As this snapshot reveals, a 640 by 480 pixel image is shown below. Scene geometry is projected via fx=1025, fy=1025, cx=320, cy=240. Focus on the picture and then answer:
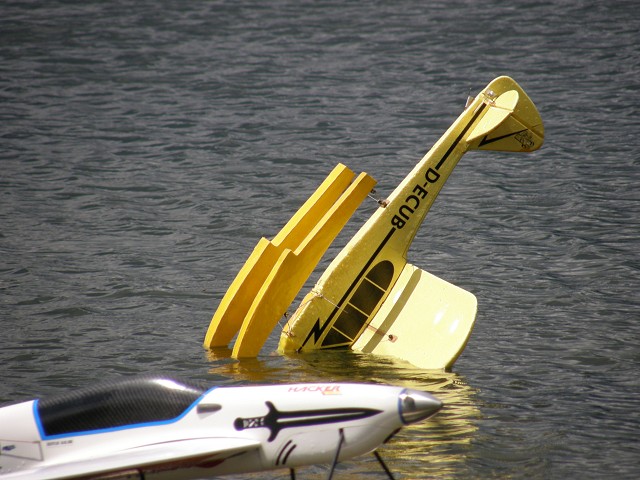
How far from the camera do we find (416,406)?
304 inches

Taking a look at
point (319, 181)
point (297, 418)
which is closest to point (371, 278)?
point (297, 418)

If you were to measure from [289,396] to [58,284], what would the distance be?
25.0 ft

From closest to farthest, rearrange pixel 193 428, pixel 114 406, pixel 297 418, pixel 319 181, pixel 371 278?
pixel 297 418 → pixel 193 428 → pixel 114 406 → pixel 371 278 → pixel 319 181

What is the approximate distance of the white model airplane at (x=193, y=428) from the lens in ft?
25.7

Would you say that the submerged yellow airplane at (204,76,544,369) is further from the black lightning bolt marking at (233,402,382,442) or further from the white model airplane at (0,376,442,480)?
the black lightning bolt marking at (233,402,382,442)

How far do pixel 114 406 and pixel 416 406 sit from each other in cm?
→ 241

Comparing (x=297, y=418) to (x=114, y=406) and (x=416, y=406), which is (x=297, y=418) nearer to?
(x=416, y=406)

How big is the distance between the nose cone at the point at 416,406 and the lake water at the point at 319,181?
1.55m

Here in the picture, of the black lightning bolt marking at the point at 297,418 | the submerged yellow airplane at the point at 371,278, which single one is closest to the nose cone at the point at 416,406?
the black lightning bolt marking at the point at 297,418

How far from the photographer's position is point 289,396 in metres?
8.04

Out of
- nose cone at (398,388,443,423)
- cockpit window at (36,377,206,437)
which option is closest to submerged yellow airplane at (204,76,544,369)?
cockpit window at (36,377,206,437)

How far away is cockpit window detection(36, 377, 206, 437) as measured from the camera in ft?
26.7

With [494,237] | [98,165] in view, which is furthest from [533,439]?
[98,165]

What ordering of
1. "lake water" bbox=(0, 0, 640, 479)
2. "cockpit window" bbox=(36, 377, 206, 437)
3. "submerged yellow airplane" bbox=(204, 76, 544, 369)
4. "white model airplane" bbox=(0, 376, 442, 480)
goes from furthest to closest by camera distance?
"submerged yellow airplane" bbox=(204, 76, 544, 369) < "lake water" bbox=(0, 0, 640, 479) < "cockpit window" bbox=(36, 377, 206, 437) < "white model airplane" bbox=(0, 376, 442, 480)
